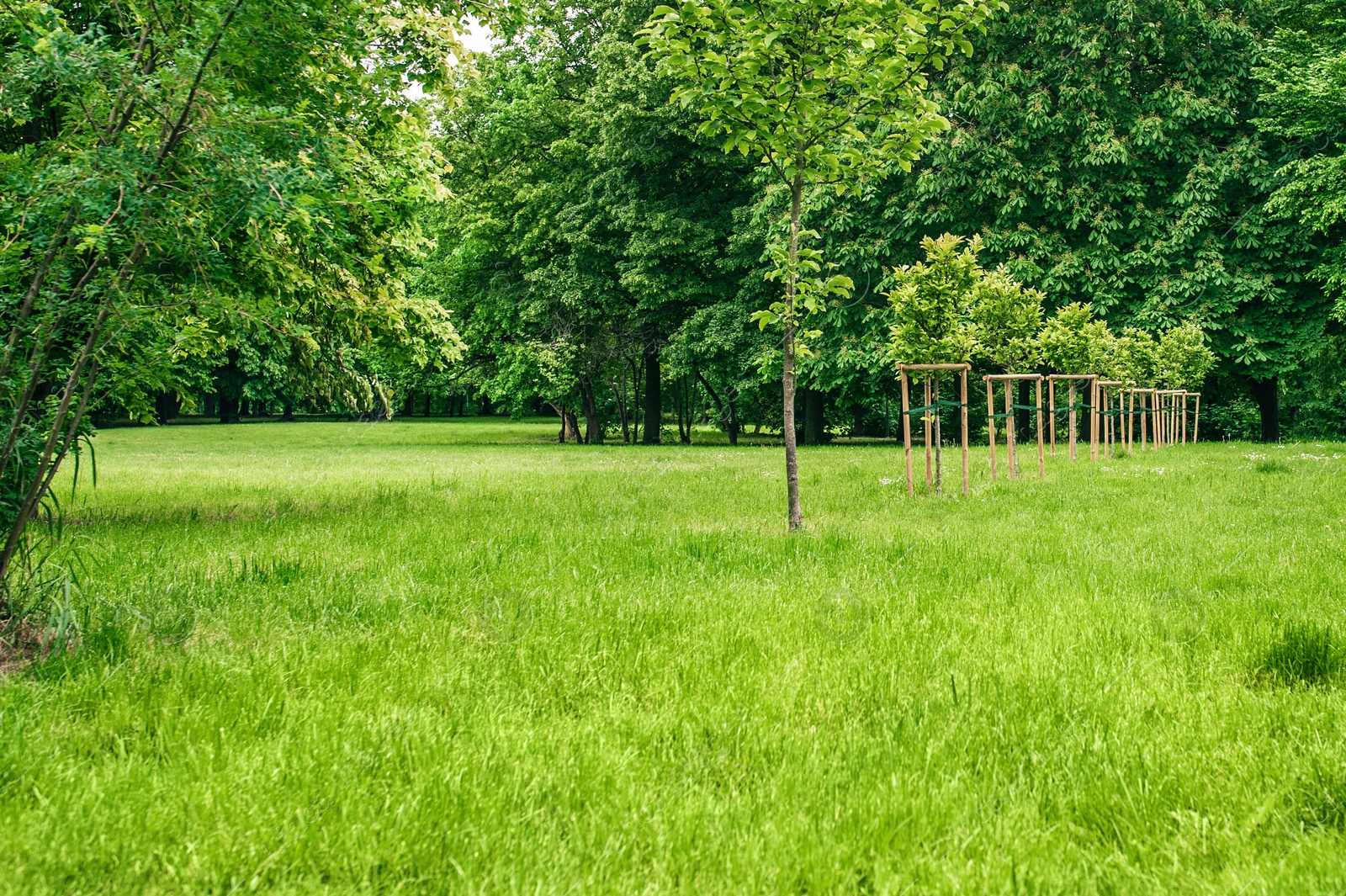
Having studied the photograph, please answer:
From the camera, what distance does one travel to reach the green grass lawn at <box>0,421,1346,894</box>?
84.1 inches

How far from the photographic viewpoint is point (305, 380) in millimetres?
9367

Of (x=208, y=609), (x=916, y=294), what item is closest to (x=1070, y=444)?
(x=916, y=294)

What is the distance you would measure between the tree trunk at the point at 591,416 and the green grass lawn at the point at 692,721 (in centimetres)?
2616

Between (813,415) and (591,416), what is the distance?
363 inches

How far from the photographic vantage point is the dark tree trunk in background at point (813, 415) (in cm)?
3025

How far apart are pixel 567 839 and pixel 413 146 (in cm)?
820

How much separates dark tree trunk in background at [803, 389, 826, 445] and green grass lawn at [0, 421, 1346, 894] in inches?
928

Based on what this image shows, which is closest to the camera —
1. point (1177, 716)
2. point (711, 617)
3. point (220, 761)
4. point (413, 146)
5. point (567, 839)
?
point (567, 839)

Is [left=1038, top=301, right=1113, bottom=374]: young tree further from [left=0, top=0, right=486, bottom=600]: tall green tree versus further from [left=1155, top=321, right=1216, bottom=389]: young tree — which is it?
[left=0, top=0, right=486, bottom=600]: tall green tree

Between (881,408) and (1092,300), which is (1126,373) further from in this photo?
(881,408)

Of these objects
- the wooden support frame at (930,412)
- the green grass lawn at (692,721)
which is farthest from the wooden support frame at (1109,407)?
the green grass lawn at (692,721)

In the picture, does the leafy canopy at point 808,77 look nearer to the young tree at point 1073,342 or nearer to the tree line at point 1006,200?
the young tree at point 1073,342

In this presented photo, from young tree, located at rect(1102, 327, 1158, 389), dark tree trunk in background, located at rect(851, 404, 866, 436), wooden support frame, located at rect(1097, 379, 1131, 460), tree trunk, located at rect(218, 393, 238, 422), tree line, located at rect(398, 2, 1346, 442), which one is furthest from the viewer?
tree trunk, located at rect(218, 393, 238, 422)

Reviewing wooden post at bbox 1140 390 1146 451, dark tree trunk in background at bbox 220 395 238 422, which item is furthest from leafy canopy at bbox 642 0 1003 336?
dark tree trunk in background at bbox 220 395 238 422
